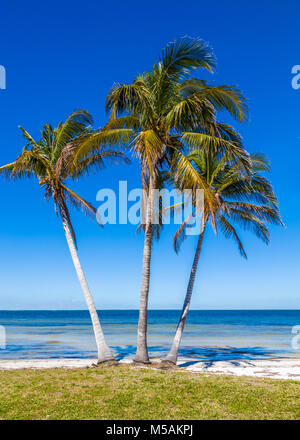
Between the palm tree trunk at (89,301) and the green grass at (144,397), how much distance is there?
9.14ft

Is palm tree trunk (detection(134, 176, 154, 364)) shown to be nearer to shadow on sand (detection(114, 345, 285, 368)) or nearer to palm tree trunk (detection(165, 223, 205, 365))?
palm tree trunk (detection(165, 223, 205, 365))

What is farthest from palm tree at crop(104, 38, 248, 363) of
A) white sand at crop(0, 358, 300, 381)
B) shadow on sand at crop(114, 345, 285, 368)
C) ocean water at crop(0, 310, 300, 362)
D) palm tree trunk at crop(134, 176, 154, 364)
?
ocean water at crop(0, 310, 300, 362)

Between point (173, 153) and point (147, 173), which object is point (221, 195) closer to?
point (173, 153)

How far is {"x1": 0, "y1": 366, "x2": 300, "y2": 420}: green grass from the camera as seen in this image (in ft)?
21.6

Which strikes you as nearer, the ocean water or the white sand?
the white sand

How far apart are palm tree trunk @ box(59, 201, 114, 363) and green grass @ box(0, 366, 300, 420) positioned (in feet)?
9.14

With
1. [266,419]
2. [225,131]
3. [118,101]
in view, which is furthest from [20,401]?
[225,131]

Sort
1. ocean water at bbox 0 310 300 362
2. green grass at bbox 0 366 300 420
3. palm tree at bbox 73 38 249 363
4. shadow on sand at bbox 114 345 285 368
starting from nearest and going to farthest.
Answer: green grass at bbox 0 366 300 420, palm tree at bbox 73 38 249 363, shadow on sand at bbox 114 345 285 368, ocean water at bbox 0 310 300 362

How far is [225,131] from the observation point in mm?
12578

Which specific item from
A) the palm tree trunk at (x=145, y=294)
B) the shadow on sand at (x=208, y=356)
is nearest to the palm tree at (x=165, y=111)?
the palm tree trunk at (x=145, y=294)

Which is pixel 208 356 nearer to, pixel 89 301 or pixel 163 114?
pixel 89 301

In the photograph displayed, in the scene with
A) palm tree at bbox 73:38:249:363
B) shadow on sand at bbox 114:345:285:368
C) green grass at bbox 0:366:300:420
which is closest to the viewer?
green grass at bbox 0:366:300:420

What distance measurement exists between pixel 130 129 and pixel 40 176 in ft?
12.5
